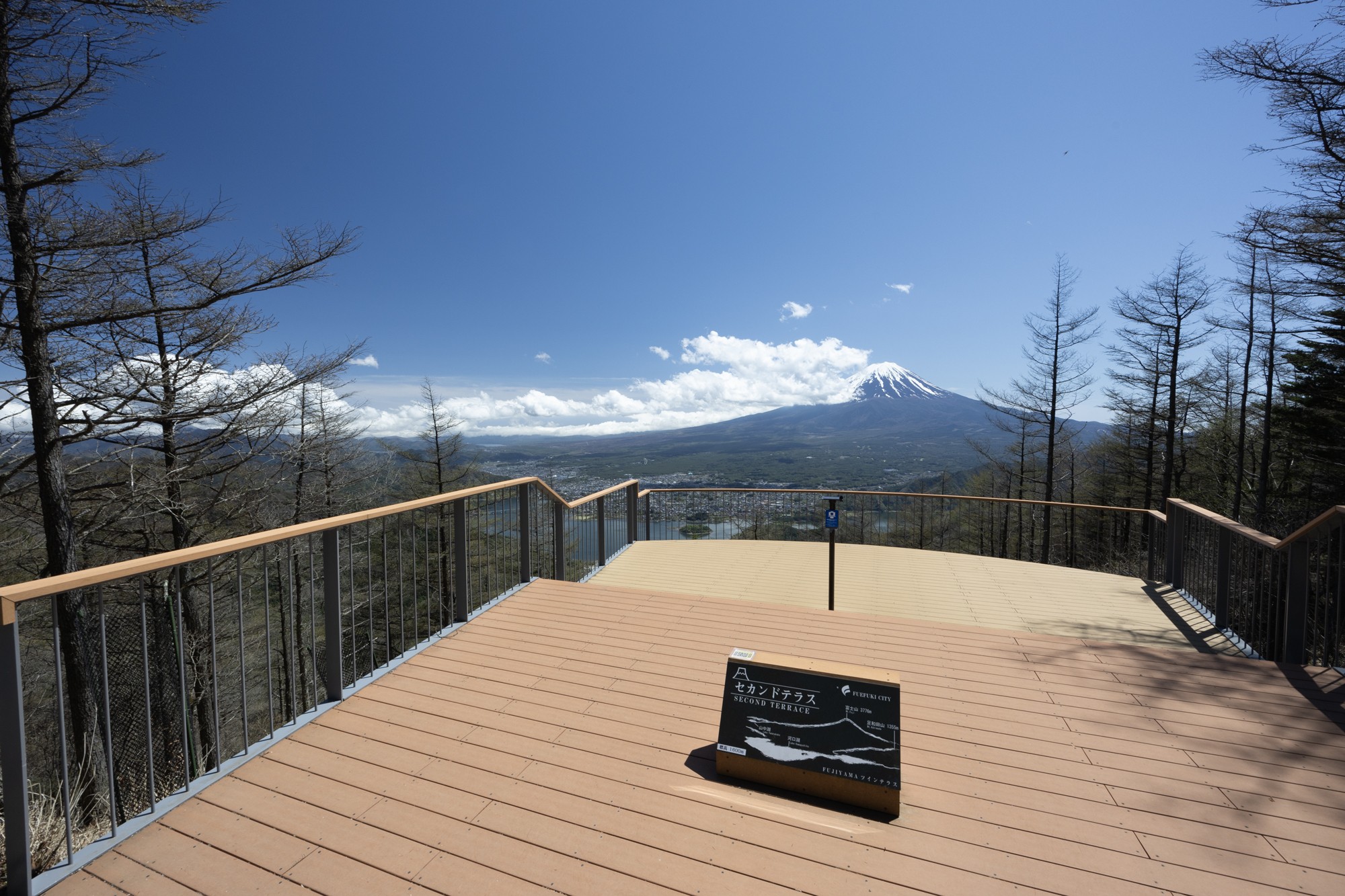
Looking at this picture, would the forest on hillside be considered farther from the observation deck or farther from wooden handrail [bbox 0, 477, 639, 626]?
wooden handrail [bbox 0, 477, 639, 626]

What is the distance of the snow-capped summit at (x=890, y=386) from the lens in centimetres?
8906

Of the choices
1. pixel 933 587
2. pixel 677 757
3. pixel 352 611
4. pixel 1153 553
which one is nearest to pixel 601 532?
pixel 352 611

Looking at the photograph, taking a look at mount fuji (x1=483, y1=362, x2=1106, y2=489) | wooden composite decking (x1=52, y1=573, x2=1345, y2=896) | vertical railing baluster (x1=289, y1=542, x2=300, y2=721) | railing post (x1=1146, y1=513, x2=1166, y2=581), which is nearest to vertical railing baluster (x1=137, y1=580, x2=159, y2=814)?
wooden composite decking (x1=52, y1=573, x2=1345, y2=896)

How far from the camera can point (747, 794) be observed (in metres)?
2.19

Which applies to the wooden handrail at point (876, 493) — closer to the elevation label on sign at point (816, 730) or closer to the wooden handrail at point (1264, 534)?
the wooden handrail at point (1264, 534)

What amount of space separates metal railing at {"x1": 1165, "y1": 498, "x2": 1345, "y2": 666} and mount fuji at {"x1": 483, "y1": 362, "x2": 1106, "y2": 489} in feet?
61.8

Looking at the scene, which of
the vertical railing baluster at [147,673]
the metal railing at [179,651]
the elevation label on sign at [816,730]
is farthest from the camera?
the elevation label on sign at [816,730]

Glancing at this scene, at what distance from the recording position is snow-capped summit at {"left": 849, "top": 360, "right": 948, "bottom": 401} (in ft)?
292

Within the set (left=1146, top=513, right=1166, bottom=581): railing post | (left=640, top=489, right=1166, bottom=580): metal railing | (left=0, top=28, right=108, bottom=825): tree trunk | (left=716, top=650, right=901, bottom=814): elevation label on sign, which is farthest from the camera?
(left=640, top=489, right=1166, bottom=580): metal railing

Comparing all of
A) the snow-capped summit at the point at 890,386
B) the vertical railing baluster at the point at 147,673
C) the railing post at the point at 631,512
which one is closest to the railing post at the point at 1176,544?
the railing post at the point at 631,512

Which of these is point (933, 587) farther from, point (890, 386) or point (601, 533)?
point (890, 386)

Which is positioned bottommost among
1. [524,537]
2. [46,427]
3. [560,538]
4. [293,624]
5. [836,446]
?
[836,446]

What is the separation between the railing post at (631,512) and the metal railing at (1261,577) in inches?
246

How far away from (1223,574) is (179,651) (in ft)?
21.6
